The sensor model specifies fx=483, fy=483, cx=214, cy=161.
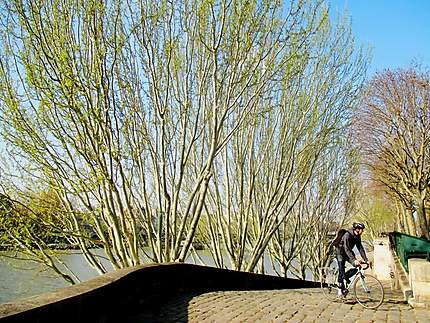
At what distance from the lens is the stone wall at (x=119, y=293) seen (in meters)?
4.22

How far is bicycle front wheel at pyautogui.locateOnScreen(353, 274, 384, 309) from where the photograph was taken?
8805mm

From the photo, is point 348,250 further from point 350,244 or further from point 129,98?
point 129,98

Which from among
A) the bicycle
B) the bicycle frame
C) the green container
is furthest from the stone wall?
the green container

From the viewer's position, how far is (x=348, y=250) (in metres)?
9.37

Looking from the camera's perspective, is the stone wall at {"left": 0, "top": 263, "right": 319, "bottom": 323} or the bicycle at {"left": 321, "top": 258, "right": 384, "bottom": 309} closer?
the stone wall at {"left": 0, "top": 263, "right": 319, "bottom": 323}

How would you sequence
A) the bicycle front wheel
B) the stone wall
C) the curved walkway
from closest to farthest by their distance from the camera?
1. the stone wall
2. the curved walkway
3. the bicycle front wheel

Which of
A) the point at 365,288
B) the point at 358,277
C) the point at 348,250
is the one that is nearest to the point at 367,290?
the point at 365,288

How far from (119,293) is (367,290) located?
4.97 m

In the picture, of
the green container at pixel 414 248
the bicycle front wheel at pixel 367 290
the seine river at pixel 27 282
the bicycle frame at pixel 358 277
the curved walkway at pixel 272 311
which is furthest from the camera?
the seine river at pixel 27 282

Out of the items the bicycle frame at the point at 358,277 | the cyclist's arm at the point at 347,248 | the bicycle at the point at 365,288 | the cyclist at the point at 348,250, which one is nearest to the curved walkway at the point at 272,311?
the bicycle at the point at 365,288

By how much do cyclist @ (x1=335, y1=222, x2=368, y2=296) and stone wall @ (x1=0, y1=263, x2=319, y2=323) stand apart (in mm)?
3131

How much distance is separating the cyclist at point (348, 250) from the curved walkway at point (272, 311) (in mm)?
404

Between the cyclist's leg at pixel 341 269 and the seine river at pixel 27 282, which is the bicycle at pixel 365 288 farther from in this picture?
the seine river at pixel 27 282

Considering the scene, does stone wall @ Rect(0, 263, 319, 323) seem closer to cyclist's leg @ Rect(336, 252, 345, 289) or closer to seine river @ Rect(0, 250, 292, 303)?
cyclist's leg @ Rect(336, 252, 345, 289)
